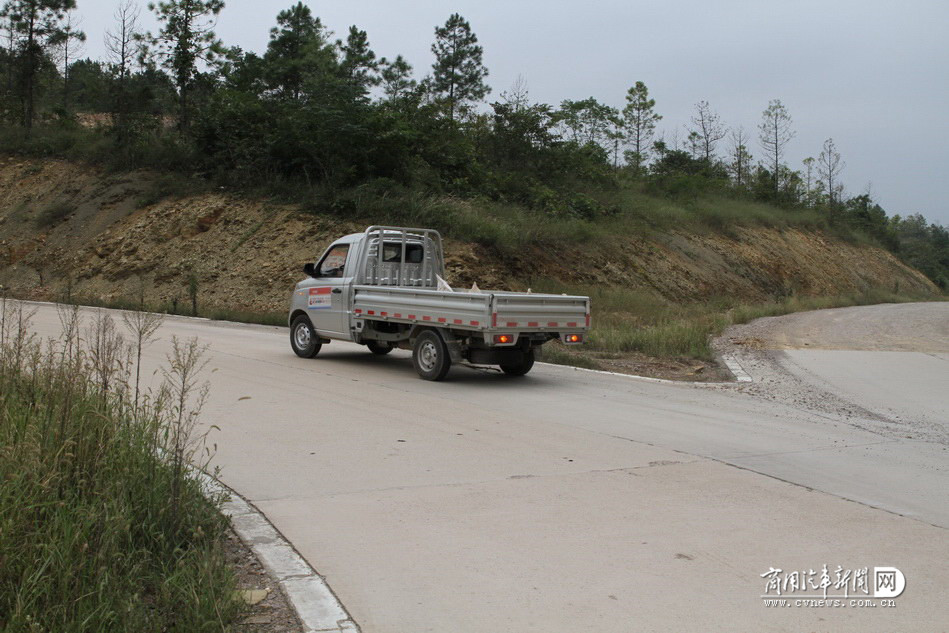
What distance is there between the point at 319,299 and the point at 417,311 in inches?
115

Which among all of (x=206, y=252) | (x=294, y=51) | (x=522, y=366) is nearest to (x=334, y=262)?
(x=522, y=366)

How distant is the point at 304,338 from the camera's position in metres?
15.7

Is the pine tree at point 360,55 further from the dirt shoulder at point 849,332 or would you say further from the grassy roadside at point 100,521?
the grassy roadside at point 100,521

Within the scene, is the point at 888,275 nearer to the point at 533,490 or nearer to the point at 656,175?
the point at 656,175

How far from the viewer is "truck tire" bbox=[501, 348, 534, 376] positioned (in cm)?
1369

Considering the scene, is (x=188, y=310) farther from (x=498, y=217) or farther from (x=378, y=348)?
(x=378, y=348)

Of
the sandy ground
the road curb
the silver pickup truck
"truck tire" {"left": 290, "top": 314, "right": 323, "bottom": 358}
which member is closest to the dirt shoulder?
the sandy ground

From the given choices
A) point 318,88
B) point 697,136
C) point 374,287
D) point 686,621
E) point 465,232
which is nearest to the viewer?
point 686,621

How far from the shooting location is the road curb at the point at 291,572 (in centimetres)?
420

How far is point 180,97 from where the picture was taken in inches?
1678

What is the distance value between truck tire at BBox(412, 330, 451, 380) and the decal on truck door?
2.46 meters

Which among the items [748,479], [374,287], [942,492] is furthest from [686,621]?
[374,287]

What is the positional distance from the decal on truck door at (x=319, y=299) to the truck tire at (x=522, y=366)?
3.43 meters

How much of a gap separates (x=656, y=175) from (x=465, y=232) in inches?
1376
